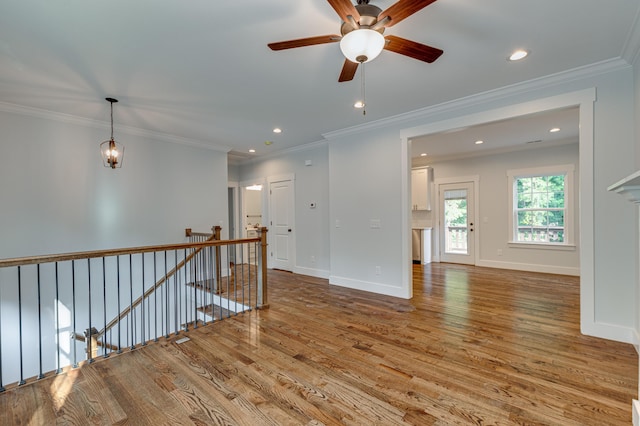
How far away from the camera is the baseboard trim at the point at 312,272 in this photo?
18.1 feet

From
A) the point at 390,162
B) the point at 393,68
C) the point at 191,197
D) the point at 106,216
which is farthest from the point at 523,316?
the point at 106,216

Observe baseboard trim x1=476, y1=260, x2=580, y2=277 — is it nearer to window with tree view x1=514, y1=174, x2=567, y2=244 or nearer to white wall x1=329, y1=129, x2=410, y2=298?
window with tree view x1=514, y1=174, x2=567, y2=244

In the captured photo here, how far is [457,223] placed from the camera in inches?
277

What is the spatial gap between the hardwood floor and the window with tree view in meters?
2.87

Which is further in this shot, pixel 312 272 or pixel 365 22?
pixel 312 272

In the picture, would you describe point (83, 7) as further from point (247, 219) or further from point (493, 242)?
point (493, 242)

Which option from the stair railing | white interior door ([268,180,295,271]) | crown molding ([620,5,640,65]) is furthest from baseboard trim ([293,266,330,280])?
crown molding ([620,5,640,65])

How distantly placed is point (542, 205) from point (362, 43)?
621cm

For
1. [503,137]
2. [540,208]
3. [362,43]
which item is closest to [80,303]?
[362,43]

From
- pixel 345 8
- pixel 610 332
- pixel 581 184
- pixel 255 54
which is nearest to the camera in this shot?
pixel 345 8

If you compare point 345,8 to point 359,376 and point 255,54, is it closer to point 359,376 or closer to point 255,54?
point 255,54

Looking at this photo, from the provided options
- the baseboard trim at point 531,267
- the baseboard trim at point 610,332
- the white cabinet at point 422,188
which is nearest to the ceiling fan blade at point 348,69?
the baseboard trim at point 610,332

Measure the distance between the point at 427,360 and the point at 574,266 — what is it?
500 centimetres

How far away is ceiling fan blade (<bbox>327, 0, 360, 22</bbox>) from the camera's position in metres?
1.56
